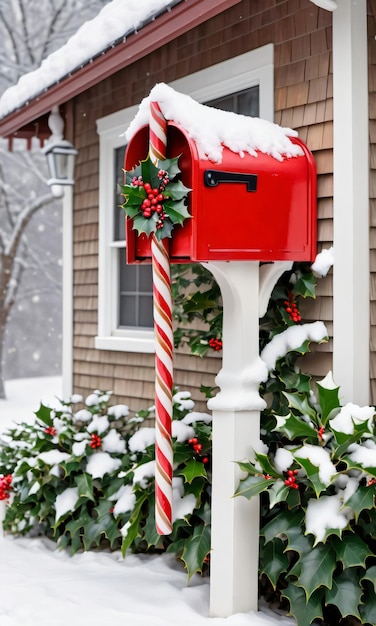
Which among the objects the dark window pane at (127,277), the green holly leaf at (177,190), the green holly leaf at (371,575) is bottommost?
the green holly leaf at (371,575)

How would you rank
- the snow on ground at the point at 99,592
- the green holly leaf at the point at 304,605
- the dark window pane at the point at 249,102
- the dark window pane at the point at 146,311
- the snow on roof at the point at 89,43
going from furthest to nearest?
the dark window pane at the point at 146,311 < the dark window pane at the point at 249,102 < the snow on roof at the point at 89,43 < the snow on ground at the point at 99,592 < the green holly leaf at the point at 304,605

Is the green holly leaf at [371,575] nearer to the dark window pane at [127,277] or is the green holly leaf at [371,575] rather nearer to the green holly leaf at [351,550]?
the green holly leaf at [351,550]

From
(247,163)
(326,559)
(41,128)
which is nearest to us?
(326,559)

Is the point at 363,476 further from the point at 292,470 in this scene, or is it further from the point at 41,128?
the point at 41,128

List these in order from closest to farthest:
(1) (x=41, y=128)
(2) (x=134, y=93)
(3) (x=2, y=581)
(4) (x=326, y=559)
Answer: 1. (4) (x=326, y=559)
2. (3) (x=2, y=581)
3. (2) (x=134, y=93)
4. (1) (x=41, y=128)

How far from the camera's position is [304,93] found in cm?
490

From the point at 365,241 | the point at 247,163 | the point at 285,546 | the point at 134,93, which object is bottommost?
the point at 285,546

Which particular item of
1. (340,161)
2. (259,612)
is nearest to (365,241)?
(340,161)

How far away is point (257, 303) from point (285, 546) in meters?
1.26

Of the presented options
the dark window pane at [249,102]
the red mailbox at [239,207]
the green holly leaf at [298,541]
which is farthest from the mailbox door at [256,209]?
the green holly leaf at [298,541]

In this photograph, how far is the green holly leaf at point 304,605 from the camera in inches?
164

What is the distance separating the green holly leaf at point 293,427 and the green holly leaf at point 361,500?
1.20ft

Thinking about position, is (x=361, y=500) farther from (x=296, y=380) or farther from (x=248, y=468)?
(x=296, y=380)

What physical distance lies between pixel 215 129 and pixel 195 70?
168 cm
